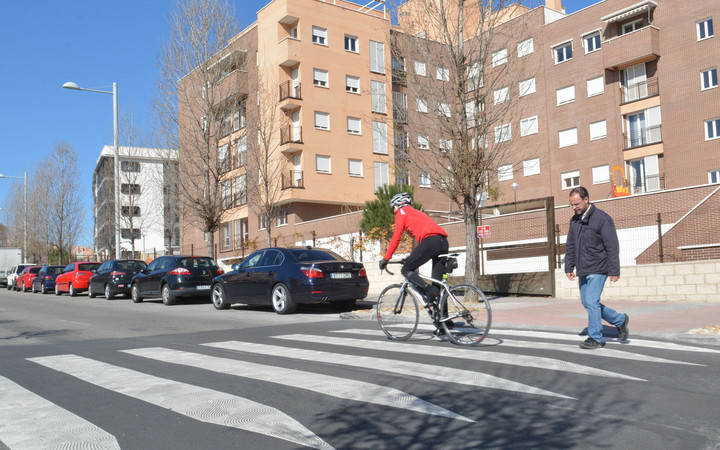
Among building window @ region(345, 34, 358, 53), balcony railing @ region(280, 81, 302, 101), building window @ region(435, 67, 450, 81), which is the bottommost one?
building window @ region(435, 67, 450, 81)

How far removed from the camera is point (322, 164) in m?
37.0

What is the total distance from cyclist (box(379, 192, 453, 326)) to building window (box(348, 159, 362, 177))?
30601 mm

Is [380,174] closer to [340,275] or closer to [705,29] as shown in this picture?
[705,29]

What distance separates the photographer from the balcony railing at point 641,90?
33497mm

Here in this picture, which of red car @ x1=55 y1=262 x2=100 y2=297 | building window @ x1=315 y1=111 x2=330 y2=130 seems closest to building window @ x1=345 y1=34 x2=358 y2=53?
building window @ x1=315 y1=111 x2=330 y2=130

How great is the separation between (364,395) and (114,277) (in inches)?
800

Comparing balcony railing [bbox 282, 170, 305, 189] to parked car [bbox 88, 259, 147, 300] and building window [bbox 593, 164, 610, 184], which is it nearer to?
parked car [bbox 88, 259, 147, 300]

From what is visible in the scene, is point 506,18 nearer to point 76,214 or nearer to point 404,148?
point 404,148

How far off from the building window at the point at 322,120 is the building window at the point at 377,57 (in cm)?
504

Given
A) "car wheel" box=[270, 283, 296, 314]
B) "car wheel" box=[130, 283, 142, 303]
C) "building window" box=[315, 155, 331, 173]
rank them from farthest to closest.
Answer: "building window" box=[315, 155, 331, 173] < "car wheel" box=[130, 283, 142, 303] < "car wheel" box=[270, 283, 296, 314]

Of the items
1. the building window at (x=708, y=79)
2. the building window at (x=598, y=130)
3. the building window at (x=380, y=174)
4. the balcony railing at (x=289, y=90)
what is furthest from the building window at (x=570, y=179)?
the balcony railing at (x=289, y=90)

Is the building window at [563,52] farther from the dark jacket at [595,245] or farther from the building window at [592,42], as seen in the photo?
the dark jacket at [595,245]

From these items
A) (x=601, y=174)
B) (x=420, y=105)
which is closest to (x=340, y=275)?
(x=420, y=105)

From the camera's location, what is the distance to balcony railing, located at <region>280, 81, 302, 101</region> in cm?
3638
